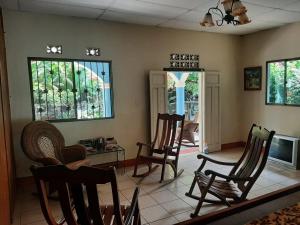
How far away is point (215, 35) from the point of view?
5133 mm

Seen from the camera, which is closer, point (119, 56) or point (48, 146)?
point (48, 146)

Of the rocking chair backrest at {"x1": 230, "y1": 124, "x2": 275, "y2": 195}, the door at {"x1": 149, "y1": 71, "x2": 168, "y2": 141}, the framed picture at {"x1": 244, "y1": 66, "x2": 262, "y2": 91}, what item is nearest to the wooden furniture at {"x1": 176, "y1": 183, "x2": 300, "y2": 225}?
the rocking chair backrest at {"x1": 230, "y1": 124, "x2": 275, "y2": 195}

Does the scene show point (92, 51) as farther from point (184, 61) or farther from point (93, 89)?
point (184, 61)

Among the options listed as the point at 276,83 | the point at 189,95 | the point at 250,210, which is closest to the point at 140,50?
the point at 276,83

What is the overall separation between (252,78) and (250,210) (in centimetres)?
451

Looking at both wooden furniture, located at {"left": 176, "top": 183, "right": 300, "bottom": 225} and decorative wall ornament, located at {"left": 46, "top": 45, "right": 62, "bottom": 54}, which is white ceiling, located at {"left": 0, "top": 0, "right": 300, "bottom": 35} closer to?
decorative wall ornament, located at {"left": 46, "top": 45, "right": 62, "bottom": 54}

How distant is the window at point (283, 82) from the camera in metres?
4.39

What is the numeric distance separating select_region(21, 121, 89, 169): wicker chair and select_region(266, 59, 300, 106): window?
3.87m

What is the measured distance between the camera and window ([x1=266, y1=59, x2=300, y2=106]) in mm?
4387

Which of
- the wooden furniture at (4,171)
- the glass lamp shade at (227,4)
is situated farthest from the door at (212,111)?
the wooden furniture at (4,171)

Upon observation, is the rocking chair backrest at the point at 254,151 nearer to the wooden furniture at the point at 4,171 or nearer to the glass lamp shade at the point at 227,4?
the glass lamp shade at the point at 227,4

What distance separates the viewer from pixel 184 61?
481 cm

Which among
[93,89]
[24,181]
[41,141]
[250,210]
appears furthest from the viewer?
[93,89]

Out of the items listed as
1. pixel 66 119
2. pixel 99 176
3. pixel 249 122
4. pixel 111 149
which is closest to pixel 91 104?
pixel 66 119
